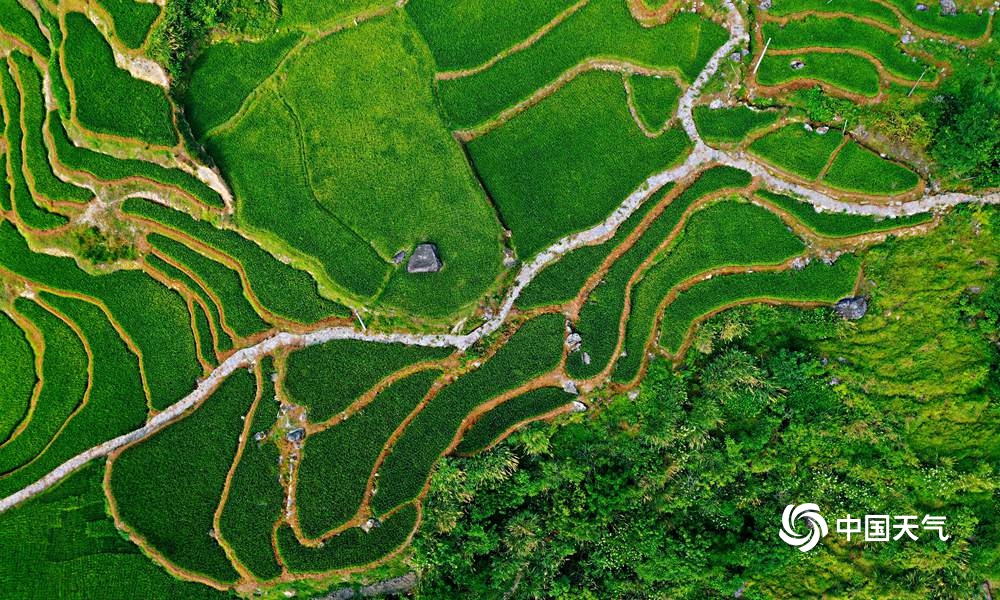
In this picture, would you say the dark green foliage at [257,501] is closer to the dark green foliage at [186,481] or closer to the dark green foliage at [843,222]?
the dark green foliage at [186,481]

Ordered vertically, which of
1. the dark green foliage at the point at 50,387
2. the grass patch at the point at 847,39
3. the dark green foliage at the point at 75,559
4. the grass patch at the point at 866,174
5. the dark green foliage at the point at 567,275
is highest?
the grass patch at the point at 847,39

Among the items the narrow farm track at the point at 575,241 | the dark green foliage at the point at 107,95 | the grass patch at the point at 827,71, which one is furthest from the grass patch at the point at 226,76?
the grass patch at the point at 827,71

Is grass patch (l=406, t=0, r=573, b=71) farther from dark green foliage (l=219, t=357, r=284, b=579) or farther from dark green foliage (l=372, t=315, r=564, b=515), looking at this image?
dark green foliage (l=219, t=357, r=284, b=579)

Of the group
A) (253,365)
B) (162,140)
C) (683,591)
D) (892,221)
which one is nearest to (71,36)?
(162,140)

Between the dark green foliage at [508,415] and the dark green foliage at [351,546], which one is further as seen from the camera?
the dark green foliage at [508,415]

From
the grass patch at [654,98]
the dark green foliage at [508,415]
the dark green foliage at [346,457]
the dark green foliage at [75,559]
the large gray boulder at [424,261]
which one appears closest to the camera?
the dark green foliage at [75,559]

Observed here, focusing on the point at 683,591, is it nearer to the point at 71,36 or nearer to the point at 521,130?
the point at 521,130

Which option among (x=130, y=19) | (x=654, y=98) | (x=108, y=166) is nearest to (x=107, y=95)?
(x=108, y=166)

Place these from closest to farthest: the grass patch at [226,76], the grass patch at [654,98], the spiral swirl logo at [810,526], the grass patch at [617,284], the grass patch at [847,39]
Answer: the spiral swirl logo at [810,526] → the grass patch at [617,284] → the grass patch at [226,76] → the grass patch at [847,39] → the grass patch at [654,98]
